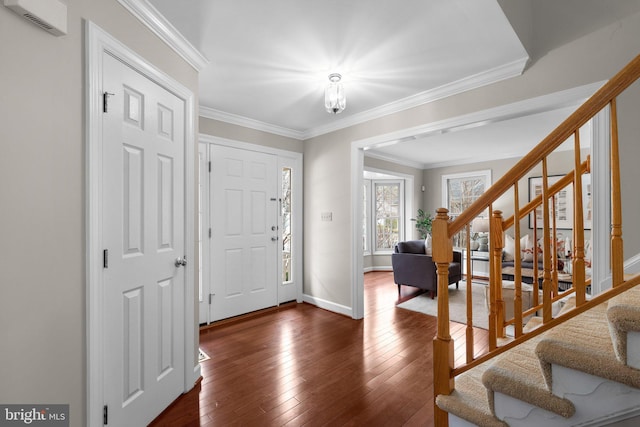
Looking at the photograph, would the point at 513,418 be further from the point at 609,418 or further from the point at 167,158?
the point at 167,158

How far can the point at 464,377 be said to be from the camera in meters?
1.60

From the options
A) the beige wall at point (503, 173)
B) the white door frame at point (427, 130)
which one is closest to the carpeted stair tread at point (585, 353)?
the white door frame at point (427, 130)

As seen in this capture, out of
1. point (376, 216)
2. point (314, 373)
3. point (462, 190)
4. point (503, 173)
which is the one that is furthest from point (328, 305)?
point (503, 173)

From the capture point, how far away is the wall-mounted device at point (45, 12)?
1066 mm

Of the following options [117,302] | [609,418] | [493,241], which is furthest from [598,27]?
[117,302]

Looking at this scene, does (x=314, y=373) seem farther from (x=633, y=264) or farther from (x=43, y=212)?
(x=633, y=264)

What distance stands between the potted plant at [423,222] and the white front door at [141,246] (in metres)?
5.59

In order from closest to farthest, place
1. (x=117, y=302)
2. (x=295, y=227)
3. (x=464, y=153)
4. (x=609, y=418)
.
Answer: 1. (x=609, y=418)
2. (x=117, y=302)
3. (x=295, y=227)
4. (x=464, y=153)

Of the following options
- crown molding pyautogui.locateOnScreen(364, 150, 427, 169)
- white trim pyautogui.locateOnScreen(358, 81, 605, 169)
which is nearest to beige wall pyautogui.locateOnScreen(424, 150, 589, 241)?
crown molding pyautogui.locateOnScreen(364, 150, 427, 169)

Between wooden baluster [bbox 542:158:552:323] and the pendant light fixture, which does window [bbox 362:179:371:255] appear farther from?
wooden baluster [bbox 542:158:552:323]

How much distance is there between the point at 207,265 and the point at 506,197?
5.46 metres

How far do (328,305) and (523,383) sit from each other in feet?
9.28

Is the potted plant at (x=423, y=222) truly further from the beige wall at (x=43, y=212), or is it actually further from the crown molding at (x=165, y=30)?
the beige wall at (x=43, y=212)

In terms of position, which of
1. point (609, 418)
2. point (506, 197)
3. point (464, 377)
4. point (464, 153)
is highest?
point (464, 153)
